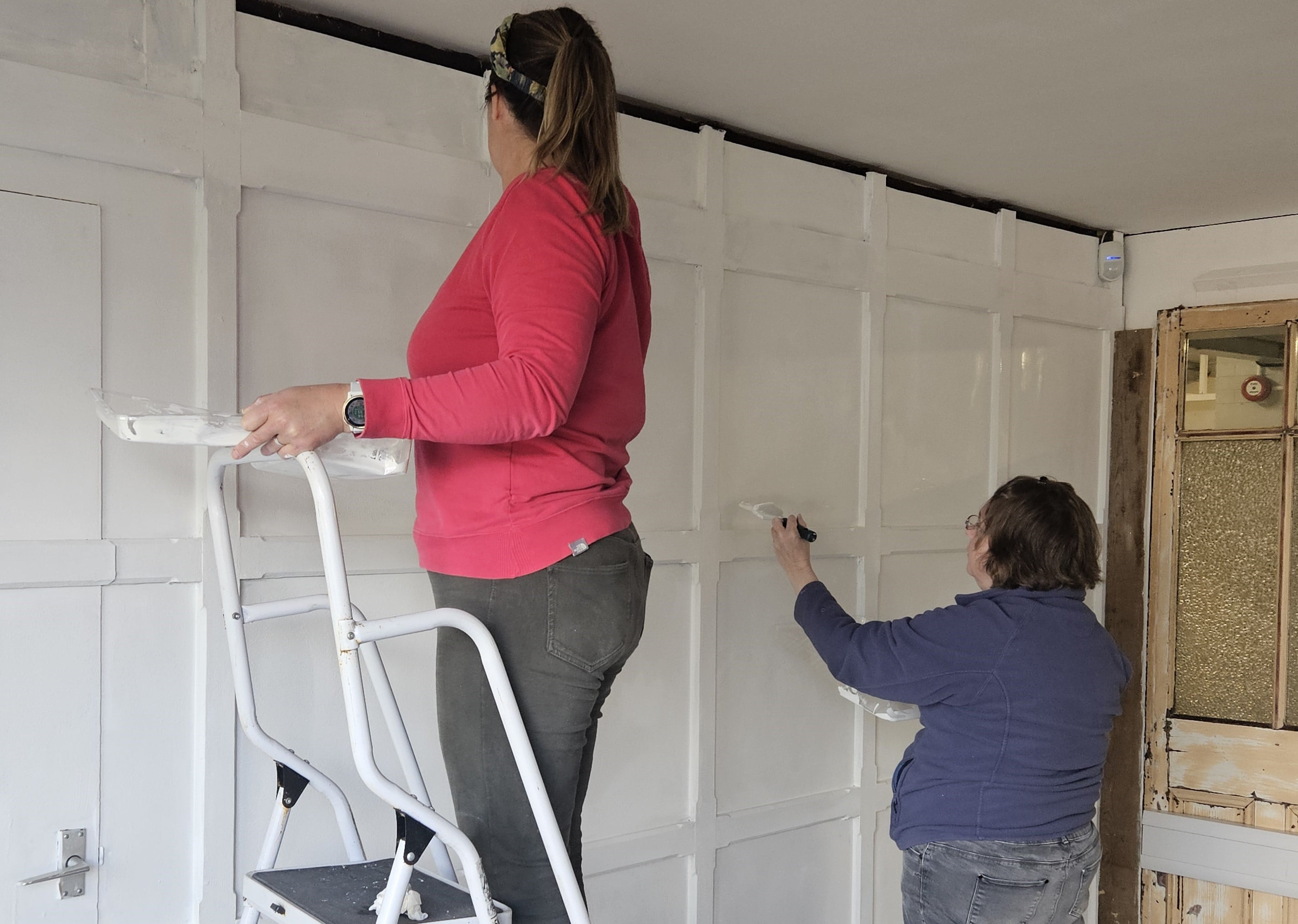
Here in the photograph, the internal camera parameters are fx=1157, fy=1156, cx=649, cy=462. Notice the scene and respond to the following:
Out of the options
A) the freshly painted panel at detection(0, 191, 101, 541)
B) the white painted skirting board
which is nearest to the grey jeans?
the freshly painted panel at detection(0, 191, 101, 541)

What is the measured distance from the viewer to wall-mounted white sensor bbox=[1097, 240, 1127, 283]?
156 inches

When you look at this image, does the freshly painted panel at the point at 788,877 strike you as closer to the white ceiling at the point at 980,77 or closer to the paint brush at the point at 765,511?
the paint brush at the point at 765,511

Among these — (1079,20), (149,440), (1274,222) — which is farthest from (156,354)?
(1274,222)

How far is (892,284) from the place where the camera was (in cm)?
328

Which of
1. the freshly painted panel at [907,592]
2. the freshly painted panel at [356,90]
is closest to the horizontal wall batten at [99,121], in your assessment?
the freshly painted panel at [356,90]

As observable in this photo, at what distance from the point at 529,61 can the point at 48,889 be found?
1.51 metres

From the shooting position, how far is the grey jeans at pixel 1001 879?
2178mm

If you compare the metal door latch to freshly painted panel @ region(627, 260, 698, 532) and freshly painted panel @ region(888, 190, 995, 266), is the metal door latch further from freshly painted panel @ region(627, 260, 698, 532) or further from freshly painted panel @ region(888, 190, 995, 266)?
freshly painted panel @ region(888, 190, 995, 266)

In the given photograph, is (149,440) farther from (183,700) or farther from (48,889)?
(48,889)

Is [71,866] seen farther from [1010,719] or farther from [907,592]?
[907,592]

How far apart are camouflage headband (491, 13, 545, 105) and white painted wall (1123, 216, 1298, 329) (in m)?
3.16

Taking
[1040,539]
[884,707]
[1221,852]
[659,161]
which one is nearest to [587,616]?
[1040,539]

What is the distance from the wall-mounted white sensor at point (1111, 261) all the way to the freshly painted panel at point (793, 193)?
4.02 feet

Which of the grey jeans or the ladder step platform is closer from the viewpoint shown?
the ladder step platform
